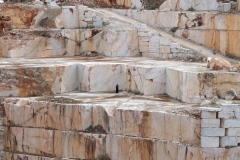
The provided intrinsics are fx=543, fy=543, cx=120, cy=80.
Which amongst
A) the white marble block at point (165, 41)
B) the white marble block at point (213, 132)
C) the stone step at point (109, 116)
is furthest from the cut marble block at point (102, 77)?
the white marble block at point (213, 132)

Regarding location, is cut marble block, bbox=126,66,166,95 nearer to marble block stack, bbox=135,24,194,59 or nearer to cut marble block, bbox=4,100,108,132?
cut marble block, bbox=4,100,108,132

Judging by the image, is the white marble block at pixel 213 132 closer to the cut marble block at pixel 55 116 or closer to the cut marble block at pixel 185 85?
the cut marble block at pixel 185 85

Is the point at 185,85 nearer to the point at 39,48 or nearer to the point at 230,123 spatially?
the point at 230,123

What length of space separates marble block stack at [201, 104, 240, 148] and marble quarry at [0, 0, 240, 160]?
0.02 meters

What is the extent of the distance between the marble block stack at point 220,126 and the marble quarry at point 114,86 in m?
0.02

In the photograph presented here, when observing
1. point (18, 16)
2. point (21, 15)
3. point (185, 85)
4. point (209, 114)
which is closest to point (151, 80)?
point (185, 85)

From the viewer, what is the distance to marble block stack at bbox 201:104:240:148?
44.4 ft

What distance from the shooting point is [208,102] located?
46.8 ft

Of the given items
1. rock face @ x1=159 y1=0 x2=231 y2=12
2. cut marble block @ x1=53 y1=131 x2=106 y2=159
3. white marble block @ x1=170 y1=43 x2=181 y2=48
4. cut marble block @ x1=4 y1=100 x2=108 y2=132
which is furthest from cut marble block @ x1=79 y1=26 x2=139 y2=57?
cut marble block @ x1=53 y1=131 x2=106 y2=159

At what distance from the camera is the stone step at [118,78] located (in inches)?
592

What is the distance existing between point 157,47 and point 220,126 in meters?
7.15

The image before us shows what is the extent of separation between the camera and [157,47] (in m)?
20.2

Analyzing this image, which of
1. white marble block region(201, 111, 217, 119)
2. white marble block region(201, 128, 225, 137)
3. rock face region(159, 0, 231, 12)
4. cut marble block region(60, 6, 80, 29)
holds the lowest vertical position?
white marble block region(201, 128, 225, 137)

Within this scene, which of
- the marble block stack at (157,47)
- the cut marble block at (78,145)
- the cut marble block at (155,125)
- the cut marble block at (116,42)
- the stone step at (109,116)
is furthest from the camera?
the cut marble block at (116,42)
